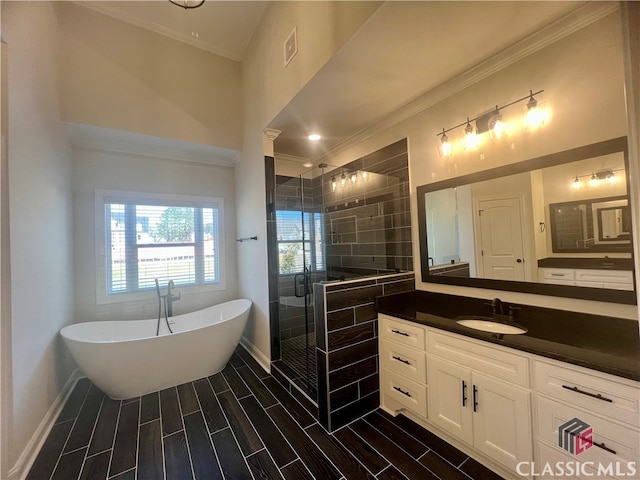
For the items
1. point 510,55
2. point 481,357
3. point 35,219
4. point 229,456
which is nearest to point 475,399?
point 481,357

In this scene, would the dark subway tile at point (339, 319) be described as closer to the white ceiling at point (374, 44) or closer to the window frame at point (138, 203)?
the white ceiling at point (374, 44)

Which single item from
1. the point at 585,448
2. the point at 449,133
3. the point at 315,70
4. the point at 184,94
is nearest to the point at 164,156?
the point at 184,94

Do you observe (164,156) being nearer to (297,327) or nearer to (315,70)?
(315,70)

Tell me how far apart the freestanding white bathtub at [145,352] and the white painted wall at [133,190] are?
346 millimetres

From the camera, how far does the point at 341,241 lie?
294cm

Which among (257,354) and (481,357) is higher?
(481,357)

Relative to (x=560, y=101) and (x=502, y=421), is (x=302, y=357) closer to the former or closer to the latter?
(x=502, y=421)

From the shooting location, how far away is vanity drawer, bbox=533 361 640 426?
3.11 ft

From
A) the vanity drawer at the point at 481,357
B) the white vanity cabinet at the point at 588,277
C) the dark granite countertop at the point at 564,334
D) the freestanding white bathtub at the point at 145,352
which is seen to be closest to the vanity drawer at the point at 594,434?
the vanity drawer at the point at 481,357

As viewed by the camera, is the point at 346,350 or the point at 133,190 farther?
the point at 133,190

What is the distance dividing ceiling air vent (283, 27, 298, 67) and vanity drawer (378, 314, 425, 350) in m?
2.30

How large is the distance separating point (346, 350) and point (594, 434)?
1253mm

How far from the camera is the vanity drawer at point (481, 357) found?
1.24m

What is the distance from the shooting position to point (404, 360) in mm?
1780
